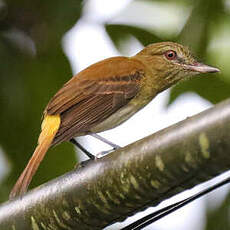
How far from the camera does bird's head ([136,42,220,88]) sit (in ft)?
16.3

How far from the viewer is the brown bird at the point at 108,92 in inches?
147

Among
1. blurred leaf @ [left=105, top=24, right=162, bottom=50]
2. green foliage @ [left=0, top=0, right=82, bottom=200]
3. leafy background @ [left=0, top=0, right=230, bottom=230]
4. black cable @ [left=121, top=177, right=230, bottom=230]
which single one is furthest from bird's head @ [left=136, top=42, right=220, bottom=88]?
black cable @ [left=121, top=177, right=230, bottom=230]

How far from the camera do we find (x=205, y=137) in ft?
6.56

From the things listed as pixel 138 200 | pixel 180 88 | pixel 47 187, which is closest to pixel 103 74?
pixel 180 88

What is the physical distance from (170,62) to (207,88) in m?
0.86

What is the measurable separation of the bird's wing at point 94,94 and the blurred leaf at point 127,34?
149 millimetres

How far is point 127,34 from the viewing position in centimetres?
483

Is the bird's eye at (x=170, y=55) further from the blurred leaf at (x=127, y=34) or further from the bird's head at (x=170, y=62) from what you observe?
the blurred leaf at (x=127, y=34)

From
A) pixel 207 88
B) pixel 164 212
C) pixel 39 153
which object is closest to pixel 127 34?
pixel 207 88

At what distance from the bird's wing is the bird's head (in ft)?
0.65

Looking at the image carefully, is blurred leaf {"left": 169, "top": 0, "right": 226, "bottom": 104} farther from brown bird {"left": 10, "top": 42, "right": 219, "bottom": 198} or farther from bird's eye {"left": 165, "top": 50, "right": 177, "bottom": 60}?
bird's eye {"left": 165, "top": 50, "right": 177, "bottom": 60}

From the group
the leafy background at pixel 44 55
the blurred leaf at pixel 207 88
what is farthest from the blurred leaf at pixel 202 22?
the blurred leaf at pixel 207 88

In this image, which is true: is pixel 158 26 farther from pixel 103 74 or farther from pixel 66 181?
pixel 66 181

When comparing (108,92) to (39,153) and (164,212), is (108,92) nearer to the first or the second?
(39,153)
